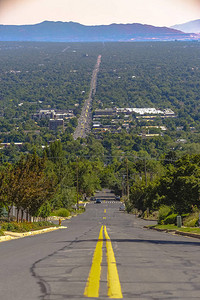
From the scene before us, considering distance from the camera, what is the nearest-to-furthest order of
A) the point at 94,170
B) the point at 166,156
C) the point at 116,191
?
1. the point at 166,156
2. the point at 116,191
3. the point at 94,170

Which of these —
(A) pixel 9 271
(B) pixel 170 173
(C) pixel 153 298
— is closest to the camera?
(C) pixel 153 298

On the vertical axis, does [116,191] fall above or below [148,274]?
below

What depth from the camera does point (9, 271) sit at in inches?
358

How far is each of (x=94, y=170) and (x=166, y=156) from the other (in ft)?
173

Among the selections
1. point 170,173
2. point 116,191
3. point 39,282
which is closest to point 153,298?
point 39,282

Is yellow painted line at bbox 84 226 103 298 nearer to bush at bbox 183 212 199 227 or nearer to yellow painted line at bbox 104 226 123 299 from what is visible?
yellow painted line at bbox 104 226 123 299

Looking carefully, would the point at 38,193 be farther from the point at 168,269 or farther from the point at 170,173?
the point at 168,269

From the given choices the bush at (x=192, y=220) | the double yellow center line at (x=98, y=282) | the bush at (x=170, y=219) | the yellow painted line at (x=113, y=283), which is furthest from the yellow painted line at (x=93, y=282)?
the bush at (x=170, y=219)

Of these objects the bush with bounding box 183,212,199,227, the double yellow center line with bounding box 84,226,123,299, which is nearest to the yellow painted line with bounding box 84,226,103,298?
the double yellow center line with bounding box 84,226,123,299

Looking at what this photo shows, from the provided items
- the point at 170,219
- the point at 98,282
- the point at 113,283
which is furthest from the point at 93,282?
the point at 170,219

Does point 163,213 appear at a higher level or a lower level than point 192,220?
lower

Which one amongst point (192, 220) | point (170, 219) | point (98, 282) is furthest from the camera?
point (170, 219)

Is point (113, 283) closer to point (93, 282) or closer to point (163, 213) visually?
point (93, 282)

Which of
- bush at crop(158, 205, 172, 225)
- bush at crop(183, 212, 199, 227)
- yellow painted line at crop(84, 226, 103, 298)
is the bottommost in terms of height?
bush at crop(158, 205, 172, 225)
